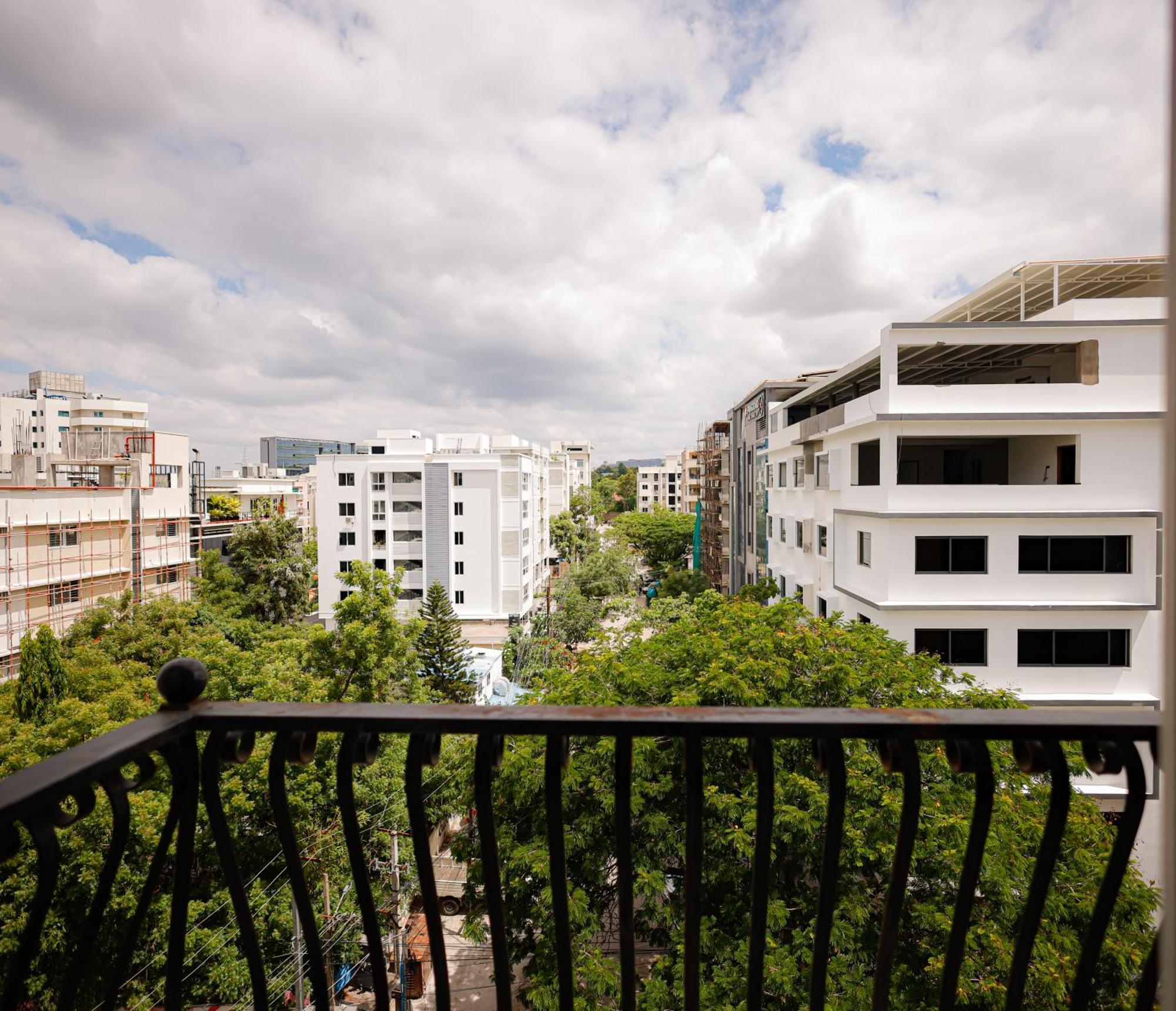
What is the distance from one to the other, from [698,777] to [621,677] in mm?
6989

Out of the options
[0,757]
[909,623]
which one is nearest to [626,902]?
[0,757]

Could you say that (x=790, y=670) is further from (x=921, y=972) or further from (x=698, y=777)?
(x=698, y=777)

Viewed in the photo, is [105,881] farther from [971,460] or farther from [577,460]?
[577,460]

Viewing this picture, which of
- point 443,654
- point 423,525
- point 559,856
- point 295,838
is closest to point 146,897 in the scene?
point 295,838

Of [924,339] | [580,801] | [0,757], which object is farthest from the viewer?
[924,339]

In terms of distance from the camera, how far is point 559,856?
136 cm

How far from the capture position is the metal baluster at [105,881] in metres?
1.13

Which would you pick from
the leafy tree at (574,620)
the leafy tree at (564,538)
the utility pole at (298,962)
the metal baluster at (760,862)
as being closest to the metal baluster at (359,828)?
the metal baluster at (760,862)

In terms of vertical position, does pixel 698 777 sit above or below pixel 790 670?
above

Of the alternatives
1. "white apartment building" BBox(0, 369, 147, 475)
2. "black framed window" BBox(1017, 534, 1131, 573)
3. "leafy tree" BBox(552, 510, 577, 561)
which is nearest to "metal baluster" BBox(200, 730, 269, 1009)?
"black framed window" BBox(1017, 534, 1131, 573)

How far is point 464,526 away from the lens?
95.0ft

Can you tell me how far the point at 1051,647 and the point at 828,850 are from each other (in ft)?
40.7

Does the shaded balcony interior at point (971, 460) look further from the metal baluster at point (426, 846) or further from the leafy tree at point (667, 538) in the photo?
the leafy tree at point (667, 538)

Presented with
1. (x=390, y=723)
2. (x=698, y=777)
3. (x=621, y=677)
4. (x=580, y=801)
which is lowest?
(x=580, y=801)
